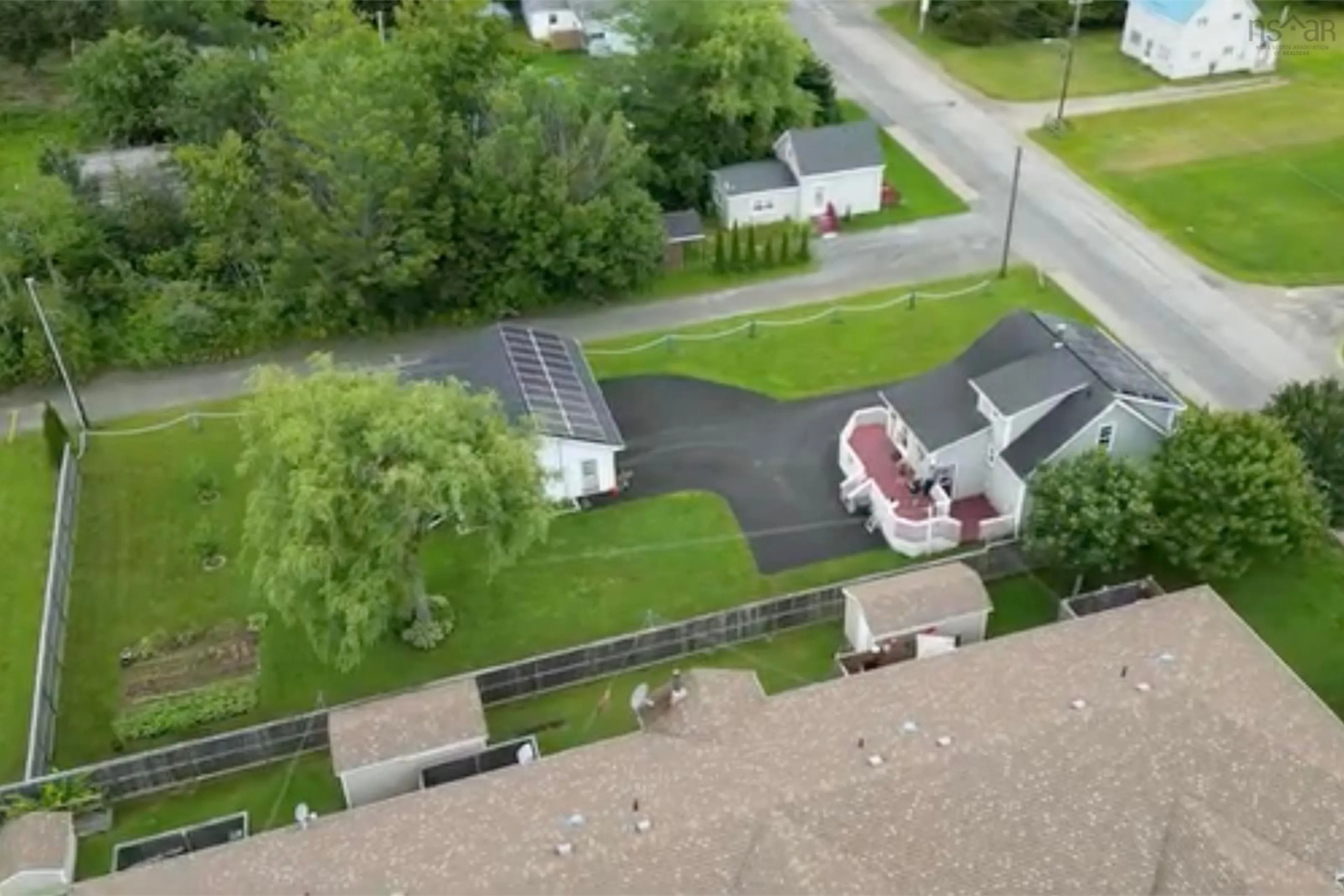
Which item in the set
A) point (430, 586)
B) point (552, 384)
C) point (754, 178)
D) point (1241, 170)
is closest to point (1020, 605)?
point (552, 384)

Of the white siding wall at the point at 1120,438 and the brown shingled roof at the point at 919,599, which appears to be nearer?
the brown shingled roof at the point at 919,599

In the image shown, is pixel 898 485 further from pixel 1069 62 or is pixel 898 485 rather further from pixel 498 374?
pixel 1069 62

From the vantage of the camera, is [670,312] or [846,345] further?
[670,312]

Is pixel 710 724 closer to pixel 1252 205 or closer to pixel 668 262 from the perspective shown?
pixel 668 262

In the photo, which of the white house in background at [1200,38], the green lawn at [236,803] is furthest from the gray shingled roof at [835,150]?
the green lawn at [236,803]

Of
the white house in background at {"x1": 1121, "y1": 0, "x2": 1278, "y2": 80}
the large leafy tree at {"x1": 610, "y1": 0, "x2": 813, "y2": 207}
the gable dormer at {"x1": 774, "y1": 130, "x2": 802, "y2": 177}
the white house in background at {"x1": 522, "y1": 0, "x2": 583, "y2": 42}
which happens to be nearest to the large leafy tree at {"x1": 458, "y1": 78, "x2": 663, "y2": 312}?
the large leafy tree at {"x1": 610, "y1": 0, "x2": 813, "y2": 207}

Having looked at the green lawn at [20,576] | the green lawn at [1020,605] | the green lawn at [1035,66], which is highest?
the green lawn at [1035,66]

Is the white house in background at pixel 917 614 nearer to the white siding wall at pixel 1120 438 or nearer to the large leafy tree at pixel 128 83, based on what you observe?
the white siding wall at pixel 1120 438
